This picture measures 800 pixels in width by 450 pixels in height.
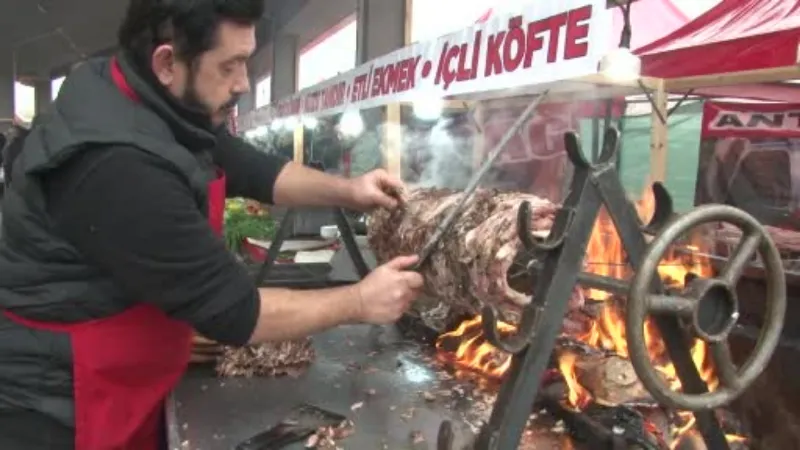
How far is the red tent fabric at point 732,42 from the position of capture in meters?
3.48

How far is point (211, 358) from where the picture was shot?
284 centimetres

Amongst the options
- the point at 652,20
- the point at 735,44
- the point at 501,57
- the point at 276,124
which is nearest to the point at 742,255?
the point at 501,57

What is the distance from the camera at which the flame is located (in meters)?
2.31

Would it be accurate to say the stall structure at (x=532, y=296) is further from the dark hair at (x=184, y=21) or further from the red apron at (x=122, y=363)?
the dark hair at (x=184, y=21)

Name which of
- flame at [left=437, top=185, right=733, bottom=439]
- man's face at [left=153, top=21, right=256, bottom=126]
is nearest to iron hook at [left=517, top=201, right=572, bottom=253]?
flame at [left=437, top=185, right=733, bottom=439]

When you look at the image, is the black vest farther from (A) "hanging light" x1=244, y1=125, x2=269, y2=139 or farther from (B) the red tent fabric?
(A) "hanging light" x1=244, y1=125, x2=269, y2=139

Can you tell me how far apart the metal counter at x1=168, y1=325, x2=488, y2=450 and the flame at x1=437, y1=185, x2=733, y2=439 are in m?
0.17

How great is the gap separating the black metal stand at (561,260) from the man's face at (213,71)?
839mm

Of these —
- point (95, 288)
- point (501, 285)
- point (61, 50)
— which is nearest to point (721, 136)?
point (501, 285)

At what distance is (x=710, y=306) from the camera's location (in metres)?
1.49

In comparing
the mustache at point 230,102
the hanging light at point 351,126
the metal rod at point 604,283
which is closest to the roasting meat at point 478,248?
the metal rod at point 604,283

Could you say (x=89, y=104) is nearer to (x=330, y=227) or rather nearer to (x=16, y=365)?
(x=16, y=365)

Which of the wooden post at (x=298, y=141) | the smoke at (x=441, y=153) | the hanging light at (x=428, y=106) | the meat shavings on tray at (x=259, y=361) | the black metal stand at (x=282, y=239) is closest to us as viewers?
the meat shavings on tray at (x=259, y=361)

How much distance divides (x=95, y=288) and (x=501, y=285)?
1137mm
